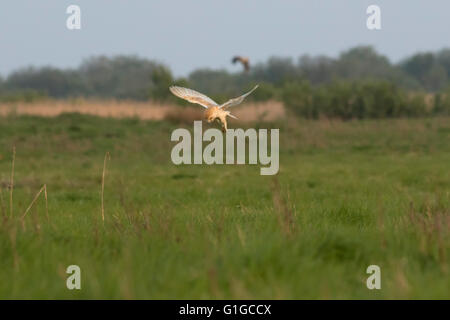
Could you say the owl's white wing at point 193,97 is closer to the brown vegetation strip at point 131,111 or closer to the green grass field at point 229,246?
the green grass field at point 229,246

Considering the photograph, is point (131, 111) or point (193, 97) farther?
point (131, 111)

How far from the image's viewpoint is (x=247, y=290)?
388 cm

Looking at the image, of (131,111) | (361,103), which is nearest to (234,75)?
(361,103)

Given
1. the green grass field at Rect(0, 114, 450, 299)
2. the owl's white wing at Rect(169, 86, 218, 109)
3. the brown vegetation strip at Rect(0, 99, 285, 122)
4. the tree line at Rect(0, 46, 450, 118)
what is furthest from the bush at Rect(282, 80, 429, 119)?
the owl's white wing at Rect(169, 86, 218, 109)

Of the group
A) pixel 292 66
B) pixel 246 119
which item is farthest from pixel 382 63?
pixel 246 119

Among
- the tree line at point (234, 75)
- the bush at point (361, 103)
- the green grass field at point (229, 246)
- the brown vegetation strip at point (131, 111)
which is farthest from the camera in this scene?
the tree line at point (234, 75)

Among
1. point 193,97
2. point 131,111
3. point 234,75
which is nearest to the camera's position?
point 193,97

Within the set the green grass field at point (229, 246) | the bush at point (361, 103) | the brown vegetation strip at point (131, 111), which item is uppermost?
the bush at point (361, 103)

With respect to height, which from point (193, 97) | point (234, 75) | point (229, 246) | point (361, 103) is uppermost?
point (234, 75)

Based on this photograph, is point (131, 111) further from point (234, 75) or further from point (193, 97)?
point (234, 75)

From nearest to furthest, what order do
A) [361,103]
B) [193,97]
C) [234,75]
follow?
[193,97] → [361,103] → [234,75]

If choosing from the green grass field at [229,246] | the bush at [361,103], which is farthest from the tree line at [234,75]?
the green grass field at [229,246]
